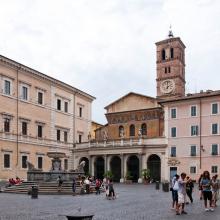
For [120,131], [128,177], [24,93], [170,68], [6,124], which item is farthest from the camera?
[170,68]

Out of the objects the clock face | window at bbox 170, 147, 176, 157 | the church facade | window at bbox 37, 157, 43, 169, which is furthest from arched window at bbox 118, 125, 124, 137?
window at bbox 37, 157, 43, 169

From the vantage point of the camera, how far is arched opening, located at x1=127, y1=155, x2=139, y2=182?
5797 centimetres

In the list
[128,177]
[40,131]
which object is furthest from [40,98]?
[128,177]

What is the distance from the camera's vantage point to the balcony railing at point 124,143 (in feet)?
183

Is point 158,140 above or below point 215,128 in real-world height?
below

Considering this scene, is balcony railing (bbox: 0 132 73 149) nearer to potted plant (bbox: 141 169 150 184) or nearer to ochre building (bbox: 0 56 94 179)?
ochre building (bbox: 0 56 94 179)

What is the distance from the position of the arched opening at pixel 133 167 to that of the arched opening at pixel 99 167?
13.2 feet

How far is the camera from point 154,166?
56719mm

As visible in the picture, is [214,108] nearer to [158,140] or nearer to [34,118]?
[158,140]

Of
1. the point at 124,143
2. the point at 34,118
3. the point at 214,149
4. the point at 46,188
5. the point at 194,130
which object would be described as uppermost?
the point at 34,118

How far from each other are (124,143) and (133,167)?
350cm

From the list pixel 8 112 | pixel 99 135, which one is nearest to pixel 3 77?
pixel 8 112

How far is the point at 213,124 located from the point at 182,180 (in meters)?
36.5

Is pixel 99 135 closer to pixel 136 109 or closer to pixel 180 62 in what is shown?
pixel 136 109
